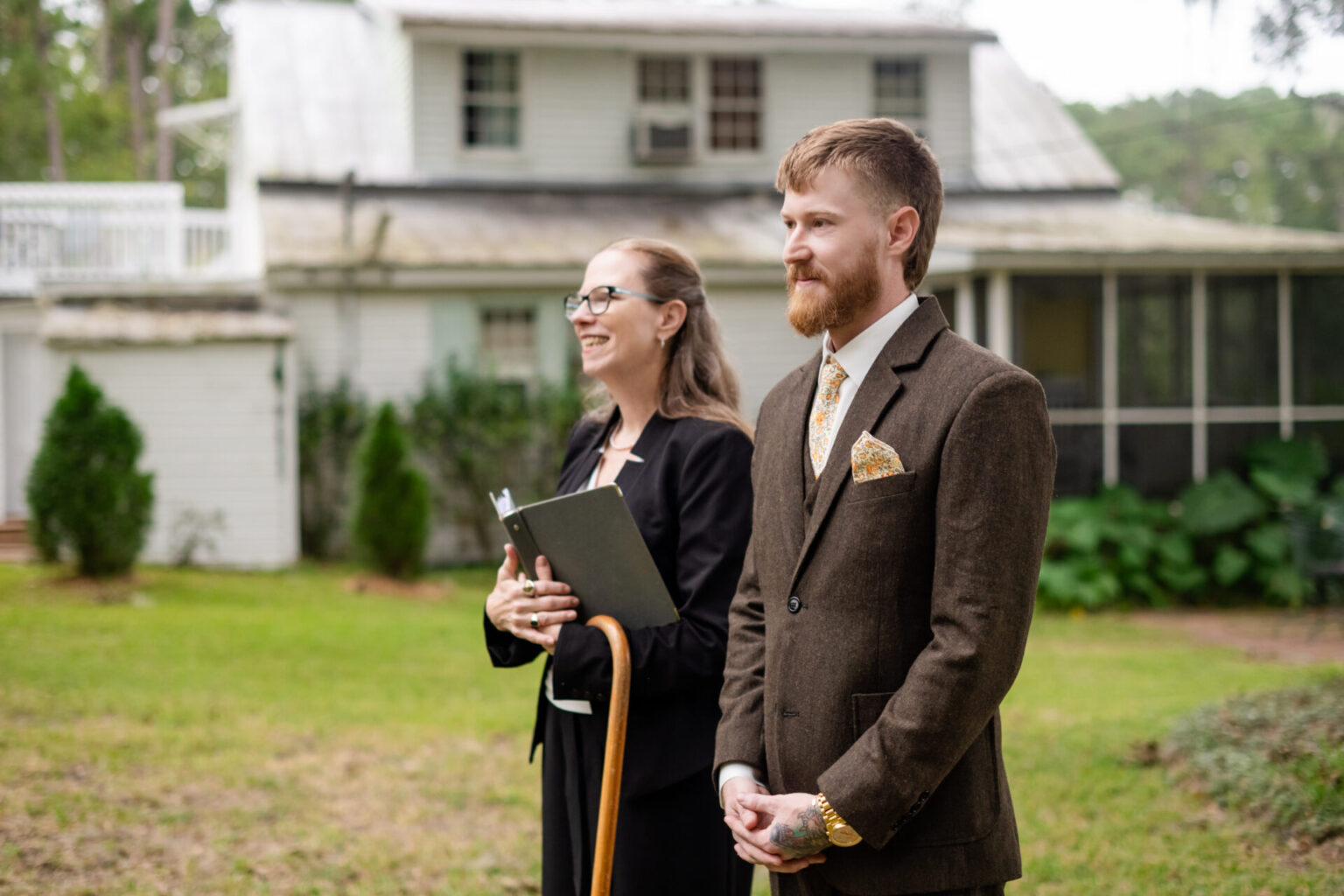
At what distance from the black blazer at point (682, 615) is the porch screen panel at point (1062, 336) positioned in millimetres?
10146

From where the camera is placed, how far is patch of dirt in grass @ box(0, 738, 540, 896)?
14.9ft

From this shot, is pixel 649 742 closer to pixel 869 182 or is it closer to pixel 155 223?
pixel 869 182

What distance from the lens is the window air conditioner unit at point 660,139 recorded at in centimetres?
1605

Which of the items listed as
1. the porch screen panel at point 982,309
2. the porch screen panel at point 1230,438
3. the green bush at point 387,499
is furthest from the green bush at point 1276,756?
the green bush at point 387,499

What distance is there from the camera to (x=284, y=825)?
515 cm

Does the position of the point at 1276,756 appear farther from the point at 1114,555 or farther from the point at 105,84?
the point at 105,84

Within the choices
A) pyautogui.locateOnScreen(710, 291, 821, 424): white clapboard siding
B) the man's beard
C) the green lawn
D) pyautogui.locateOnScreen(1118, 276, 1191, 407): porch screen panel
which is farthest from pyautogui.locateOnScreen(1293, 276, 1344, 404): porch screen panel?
the man's beard

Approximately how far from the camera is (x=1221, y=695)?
771cm

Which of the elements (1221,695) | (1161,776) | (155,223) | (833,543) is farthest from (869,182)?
(155,223)

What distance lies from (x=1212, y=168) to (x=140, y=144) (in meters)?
30.2

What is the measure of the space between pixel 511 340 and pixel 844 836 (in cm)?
1293

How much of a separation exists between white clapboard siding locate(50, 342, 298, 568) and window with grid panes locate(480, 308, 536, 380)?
7.85 ft

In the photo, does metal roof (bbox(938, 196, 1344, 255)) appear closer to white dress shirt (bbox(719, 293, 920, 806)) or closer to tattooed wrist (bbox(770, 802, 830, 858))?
white dress shirt (bbox(719, 293, 920, 806))

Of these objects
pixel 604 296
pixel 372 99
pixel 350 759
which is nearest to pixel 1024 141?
pixel 372 99
